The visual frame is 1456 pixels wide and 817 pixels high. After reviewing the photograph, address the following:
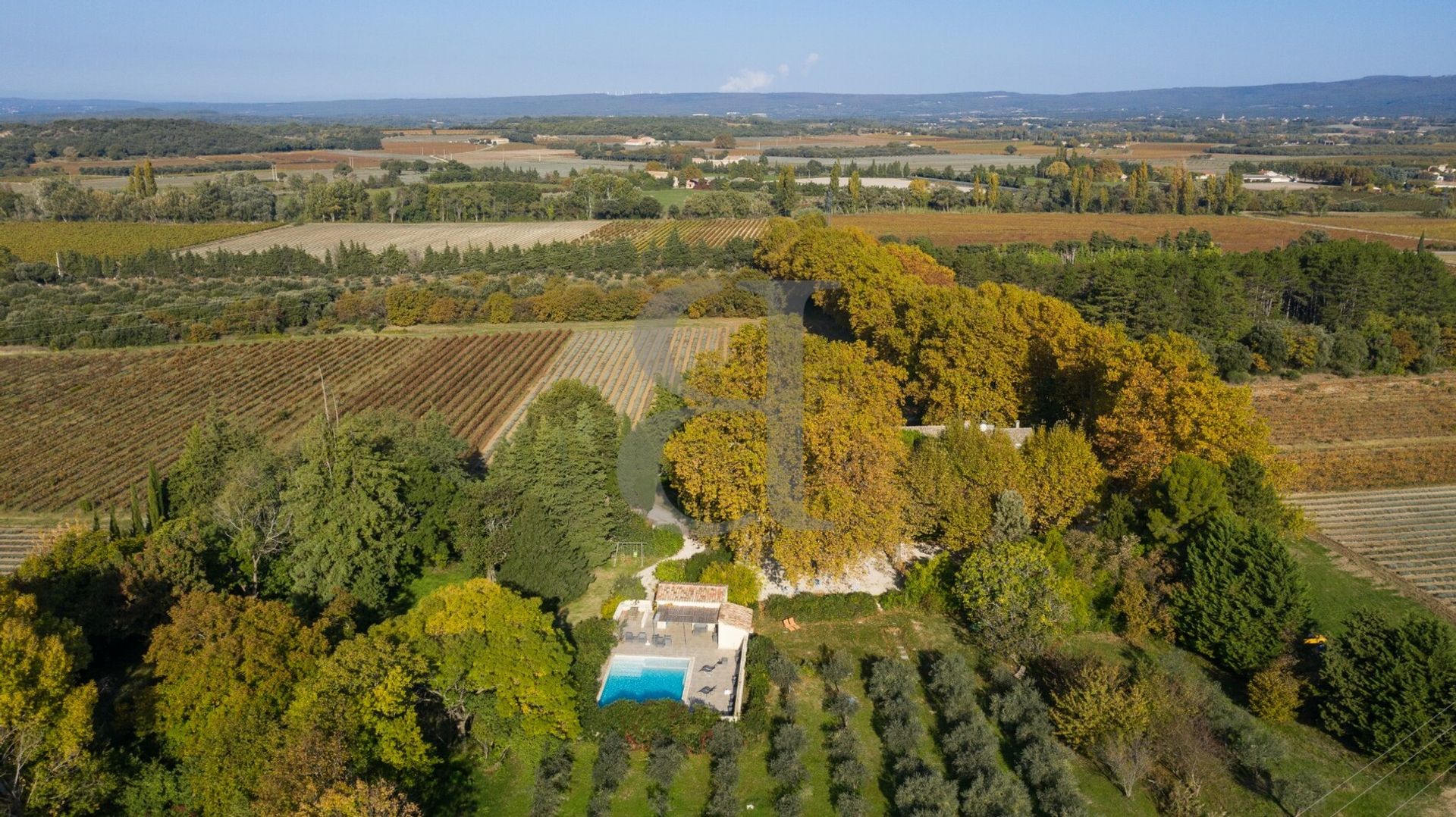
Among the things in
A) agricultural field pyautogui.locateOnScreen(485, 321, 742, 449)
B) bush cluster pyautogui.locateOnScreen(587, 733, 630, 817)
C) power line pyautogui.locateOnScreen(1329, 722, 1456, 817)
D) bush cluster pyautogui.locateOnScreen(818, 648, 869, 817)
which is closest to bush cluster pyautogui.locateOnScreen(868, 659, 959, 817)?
bush cluster pyautogui.locateOnScreen(818, 648, 869, 817)

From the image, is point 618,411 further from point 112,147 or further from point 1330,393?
point 112,147

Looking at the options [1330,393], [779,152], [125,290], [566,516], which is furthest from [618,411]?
[779,152]

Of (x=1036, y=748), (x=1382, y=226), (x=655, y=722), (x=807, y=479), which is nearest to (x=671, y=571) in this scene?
(x=807, y=479)

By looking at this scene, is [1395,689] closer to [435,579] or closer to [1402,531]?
[1402,531]

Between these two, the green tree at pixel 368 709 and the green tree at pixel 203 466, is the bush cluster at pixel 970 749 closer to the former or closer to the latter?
the green tree at pixel 368 709

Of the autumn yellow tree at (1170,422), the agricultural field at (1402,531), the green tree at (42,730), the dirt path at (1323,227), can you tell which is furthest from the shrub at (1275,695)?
the dirt path at (1323,227)

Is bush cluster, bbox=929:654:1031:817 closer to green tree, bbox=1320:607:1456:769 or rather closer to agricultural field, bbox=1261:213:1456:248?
green tree, bbox=1320:607:1456:769
